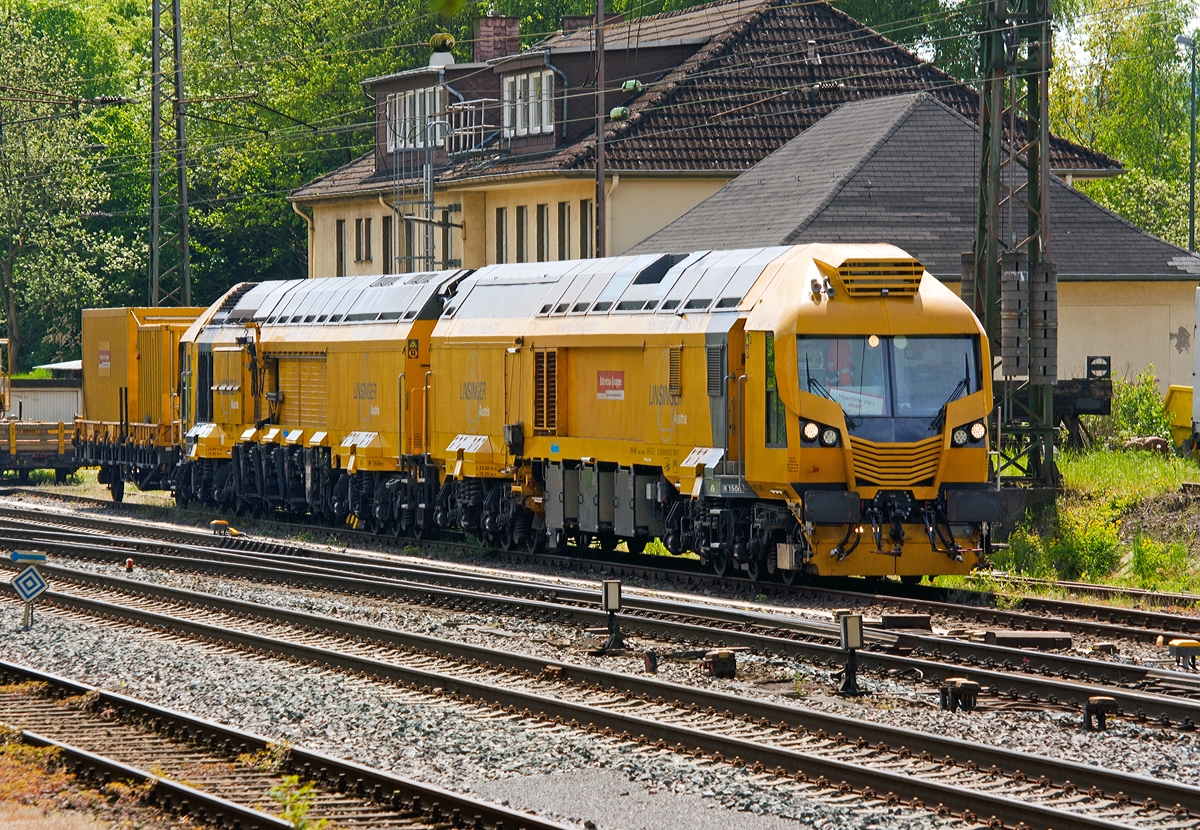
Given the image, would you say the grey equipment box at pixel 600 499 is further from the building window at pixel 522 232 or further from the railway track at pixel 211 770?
the building window at pixel 522 232

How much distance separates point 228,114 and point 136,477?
37305 millimetres

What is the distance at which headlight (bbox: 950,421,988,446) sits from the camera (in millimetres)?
17859

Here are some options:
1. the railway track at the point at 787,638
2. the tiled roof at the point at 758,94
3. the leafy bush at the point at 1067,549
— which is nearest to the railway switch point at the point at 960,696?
the railway track at the point at 787,638

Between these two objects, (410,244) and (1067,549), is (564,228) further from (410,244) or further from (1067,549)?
(1067,549)

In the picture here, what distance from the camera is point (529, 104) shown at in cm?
4400

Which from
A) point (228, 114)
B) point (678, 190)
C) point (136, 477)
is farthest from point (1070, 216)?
point (228, 114)

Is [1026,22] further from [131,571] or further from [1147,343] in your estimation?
[1147,343]

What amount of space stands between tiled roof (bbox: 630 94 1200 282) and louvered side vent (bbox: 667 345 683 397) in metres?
13.5

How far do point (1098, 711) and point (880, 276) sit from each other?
25.5ft

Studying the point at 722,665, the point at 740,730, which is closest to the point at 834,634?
the point at 722,665

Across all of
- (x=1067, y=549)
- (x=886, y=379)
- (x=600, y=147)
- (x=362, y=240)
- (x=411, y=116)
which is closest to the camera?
(x=886, y=379)

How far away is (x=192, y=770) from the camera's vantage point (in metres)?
10.4

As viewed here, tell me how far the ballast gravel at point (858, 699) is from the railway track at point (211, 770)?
11.2 feet

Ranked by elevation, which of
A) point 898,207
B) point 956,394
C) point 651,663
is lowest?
point 651,663
